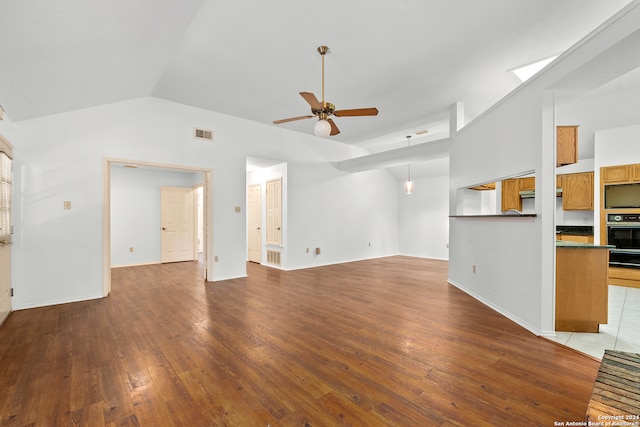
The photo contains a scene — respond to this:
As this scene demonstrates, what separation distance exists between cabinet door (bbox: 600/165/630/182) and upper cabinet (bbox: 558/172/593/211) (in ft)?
0.88

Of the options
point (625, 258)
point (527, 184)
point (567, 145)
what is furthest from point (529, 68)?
point (625, 258)

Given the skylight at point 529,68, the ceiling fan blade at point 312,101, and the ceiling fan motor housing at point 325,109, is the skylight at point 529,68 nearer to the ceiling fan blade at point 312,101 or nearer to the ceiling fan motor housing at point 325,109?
the ceiling fan motor housing at point 325,109

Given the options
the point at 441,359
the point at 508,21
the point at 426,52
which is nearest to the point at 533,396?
the point at 441,359

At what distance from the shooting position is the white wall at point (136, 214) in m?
6.95

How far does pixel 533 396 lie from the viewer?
6.23 feet

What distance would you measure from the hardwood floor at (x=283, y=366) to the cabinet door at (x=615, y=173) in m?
3.60

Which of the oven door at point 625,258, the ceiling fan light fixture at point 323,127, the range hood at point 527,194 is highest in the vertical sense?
the ceiling fan light fixture at point 323,127

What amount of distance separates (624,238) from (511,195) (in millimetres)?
1954

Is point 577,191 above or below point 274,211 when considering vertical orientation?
above

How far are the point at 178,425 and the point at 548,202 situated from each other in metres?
3.68

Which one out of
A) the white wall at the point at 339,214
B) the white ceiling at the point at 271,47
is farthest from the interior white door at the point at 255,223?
the white ceiling at the point at 271,47

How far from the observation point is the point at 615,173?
16.0 feet

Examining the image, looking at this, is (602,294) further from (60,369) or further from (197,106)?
(197,106)

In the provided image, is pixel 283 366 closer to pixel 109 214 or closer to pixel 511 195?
pixel 109 214
